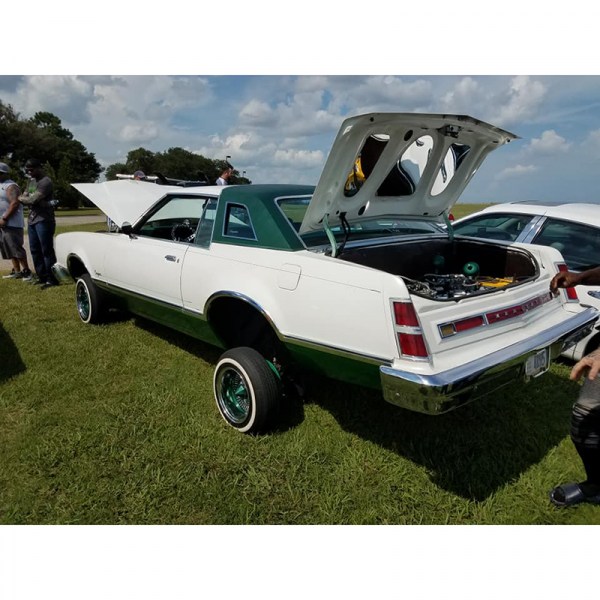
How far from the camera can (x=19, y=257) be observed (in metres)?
7.40

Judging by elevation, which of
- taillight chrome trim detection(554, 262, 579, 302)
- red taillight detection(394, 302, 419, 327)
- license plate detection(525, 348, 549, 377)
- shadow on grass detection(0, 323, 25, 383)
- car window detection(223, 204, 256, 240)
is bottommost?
shadow on grass detection(0, 323, 25, 383)

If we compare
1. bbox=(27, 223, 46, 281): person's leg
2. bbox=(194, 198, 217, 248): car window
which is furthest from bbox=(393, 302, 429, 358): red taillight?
bbox=(27, 223, 46, 281): person's leg

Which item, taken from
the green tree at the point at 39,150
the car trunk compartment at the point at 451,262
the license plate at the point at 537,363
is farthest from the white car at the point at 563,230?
the green tree at the point at 39,150

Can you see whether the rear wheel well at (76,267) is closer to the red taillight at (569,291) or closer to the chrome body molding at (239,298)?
the chrome body molding at (239,298)

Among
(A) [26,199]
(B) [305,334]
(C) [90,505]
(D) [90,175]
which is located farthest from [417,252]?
(D) [90,175]

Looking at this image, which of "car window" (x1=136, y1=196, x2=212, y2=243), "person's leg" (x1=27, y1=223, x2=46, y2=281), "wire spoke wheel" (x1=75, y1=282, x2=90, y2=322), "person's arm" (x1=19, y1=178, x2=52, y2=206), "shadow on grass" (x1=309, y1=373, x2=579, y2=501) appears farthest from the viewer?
"person's leg" (x1=27, y1=223, x2=46, y2=281)

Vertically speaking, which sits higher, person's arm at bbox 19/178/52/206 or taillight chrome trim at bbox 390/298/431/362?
person's arm at bbox 19/178/52/206

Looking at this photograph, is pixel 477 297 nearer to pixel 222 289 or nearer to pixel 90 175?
pixel 222 289

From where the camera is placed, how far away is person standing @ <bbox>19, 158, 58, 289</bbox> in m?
6.83

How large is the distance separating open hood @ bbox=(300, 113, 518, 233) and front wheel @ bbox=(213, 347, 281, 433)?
36.7 inches

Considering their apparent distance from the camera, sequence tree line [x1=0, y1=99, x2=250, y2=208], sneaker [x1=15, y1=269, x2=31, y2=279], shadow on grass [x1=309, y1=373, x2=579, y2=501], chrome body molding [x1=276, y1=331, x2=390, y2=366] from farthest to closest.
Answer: tree line [x1=0, y1=99, x2=250, y2=208], sneaker [x1=15, y1=269, x2=31, y2=279], shadow on grass [x1=309, y1=373, x2=579, y2=501], chrome body molding [x1=276, y1=331, x2=390, y2=366]

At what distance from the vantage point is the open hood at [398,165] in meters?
2.67

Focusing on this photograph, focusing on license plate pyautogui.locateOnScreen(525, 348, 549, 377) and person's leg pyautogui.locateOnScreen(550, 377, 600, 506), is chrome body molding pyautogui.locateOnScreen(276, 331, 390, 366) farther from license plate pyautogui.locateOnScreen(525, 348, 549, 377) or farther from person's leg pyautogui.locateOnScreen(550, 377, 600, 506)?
person's leg pyautogui.locateOnScreen(550, 377, 600, 506)

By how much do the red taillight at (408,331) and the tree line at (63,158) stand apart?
88.5 feet
